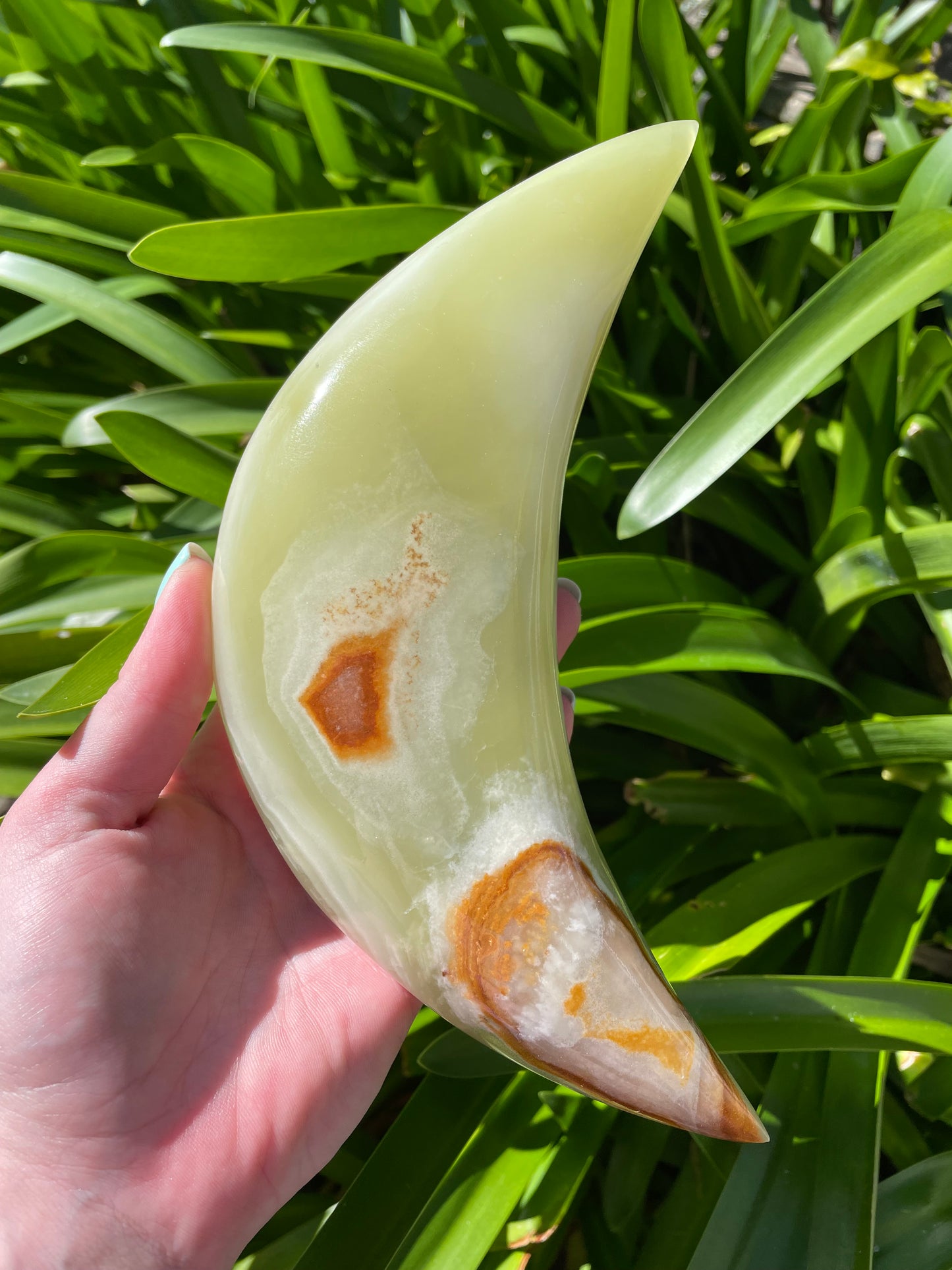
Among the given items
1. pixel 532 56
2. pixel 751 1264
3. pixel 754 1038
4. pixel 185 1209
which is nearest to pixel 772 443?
pixel 532 56

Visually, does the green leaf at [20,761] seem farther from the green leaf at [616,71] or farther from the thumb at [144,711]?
the green leaf at [616,71]

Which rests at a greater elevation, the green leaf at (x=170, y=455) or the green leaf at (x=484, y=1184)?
the green leaf at (x=170, y=455)

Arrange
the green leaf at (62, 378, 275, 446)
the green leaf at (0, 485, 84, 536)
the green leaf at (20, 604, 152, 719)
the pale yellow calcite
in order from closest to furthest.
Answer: the pale yellow calcite < the green leaf at (20, 604, 152, 719) < the green leaf at (62, 378, 275, 446) < the green leaf at (0, 485, 84, 536)

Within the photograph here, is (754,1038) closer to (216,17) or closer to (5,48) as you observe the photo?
(216,17)

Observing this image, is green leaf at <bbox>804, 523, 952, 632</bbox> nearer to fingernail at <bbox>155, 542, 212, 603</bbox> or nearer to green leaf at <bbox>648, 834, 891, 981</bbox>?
green leaf at <bbox>648, 834, 891, 981</bbox>

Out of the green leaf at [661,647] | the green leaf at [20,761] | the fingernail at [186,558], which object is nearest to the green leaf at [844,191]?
the green leaf at [661,647]

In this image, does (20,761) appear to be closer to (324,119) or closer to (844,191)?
(324,119)

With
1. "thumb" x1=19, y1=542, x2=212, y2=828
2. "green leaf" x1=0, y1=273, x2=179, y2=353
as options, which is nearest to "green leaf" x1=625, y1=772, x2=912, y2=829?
"thumb" x1=19, y1=542, x2=212, y2=828

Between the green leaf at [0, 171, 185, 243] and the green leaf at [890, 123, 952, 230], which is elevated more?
the green leaf at [0, 171, 185, 243]
